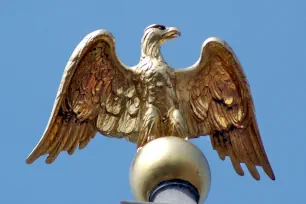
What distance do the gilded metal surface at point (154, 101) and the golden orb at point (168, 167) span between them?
1737 millimetres

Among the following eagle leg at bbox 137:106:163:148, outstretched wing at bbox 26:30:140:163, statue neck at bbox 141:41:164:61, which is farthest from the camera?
statue neck at bbox 141:41:164:61

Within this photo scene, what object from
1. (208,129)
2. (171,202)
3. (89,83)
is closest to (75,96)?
(89,83)

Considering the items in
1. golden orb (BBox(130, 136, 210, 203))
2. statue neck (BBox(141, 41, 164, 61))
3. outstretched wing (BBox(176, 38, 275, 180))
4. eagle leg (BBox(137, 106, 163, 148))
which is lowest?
golden orb (BBox(130, 136, 210, 203))

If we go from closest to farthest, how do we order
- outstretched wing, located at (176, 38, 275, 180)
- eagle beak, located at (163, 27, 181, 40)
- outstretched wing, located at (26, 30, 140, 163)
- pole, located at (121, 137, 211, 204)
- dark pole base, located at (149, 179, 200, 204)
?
dark pole base, located at (149, 179, 200, 204), pole, located at (121, 137, 211, 204), outstretched wing, located at (26, 30, 140, 163), outstretched wing, located at (176, 38, 275, 180), eagle beak, located at (163, 27, 181, 40)

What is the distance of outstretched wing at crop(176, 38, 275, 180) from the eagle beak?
500 mm

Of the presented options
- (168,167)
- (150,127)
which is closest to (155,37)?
(150,127)

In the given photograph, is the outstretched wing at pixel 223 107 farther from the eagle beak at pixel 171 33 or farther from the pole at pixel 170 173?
the pole at pixel 170 173

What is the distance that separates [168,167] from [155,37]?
342cm

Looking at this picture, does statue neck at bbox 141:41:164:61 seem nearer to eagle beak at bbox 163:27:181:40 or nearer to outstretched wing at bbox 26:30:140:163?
eagle beak at bbox 163:27:181:40

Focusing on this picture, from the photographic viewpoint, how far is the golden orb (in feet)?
51.7

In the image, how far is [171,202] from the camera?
15.4 m

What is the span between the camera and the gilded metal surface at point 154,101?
58.5 feet

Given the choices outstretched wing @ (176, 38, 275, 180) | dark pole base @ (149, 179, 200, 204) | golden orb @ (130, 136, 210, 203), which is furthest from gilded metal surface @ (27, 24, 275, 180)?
dark pole base @ (149, 179, 200, 204)

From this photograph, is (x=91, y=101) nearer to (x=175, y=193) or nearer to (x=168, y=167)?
(x=168, y=167)
